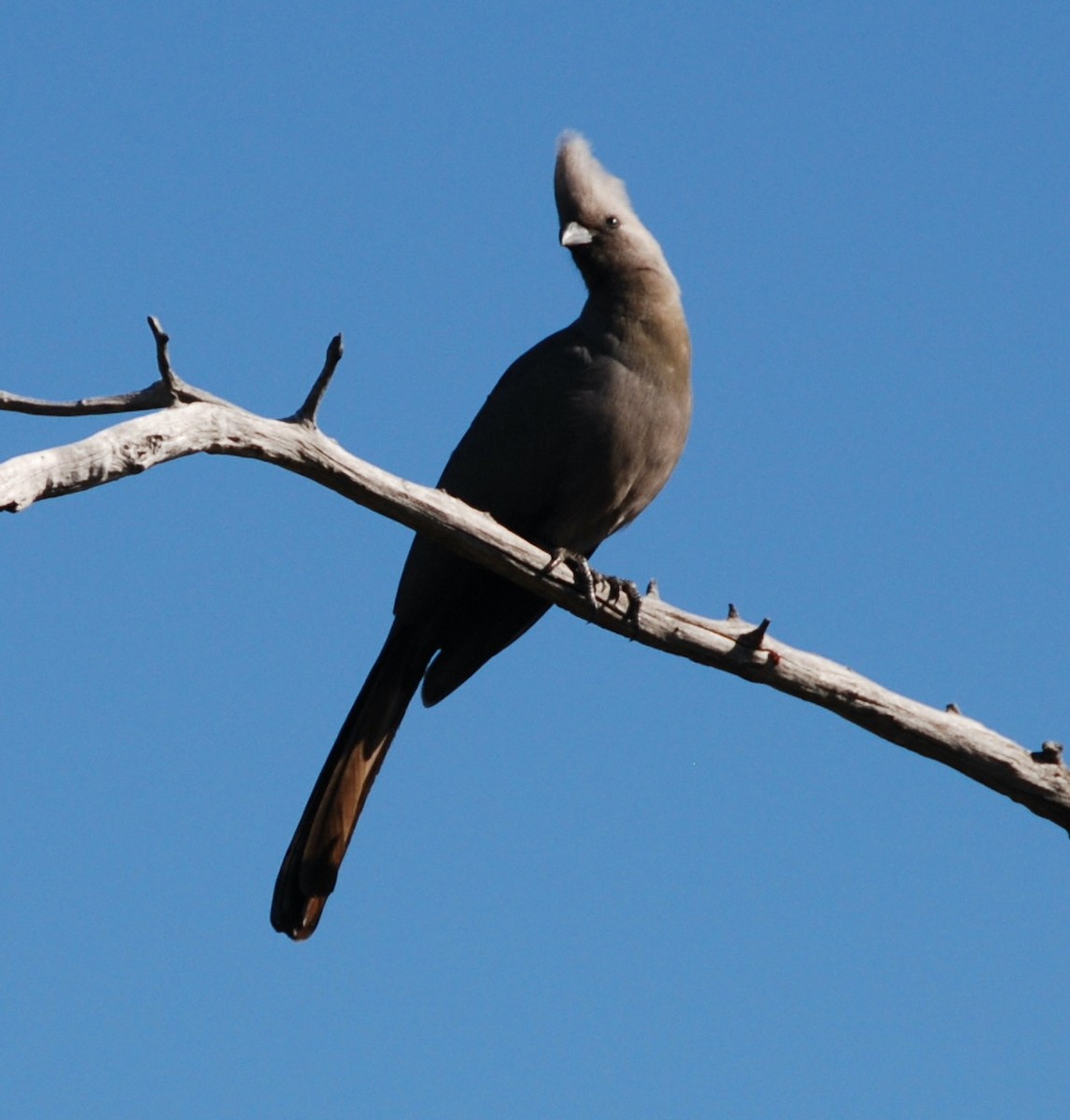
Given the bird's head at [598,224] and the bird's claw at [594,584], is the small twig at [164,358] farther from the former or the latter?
the bird's head at [598,224]

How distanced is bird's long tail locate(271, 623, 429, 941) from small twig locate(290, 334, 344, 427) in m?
1.68

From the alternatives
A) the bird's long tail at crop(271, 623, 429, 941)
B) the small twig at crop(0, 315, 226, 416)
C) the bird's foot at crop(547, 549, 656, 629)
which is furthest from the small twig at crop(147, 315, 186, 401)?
the bird's long tail at crop(271, 623, 429, 941)

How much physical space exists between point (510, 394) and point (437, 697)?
1.09 metres

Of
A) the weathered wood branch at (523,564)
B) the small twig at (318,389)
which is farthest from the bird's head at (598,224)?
the small twig at (318,389)

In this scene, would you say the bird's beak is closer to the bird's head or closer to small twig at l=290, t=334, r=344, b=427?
the bird's head

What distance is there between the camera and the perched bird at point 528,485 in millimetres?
5293

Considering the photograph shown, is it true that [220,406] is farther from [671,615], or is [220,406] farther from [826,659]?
[826,659]

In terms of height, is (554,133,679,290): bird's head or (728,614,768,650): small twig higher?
(554,133,679,290): bird's head

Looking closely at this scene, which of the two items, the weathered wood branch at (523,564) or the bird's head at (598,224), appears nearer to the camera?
the weathered wood branch at (523,564)

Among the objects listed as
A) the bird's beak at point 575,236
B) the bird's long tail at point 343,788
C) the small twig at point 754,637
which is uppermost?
the bird's beak at point 575,236

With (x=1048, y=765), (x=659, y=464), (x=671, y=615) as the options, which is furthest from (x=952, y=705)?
(x=659, y=464)

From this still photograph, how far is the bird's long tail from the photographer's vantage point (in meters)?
5.30

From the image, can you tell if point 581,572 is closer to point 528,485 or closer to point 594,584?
point 594,584

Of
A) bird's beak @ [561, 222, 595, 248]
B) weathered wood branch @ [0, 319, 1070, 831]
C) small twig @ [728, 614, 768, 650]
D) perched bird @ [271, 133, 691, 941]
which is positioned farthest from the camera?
bird's beak @ [561, 222, 595, 248]
